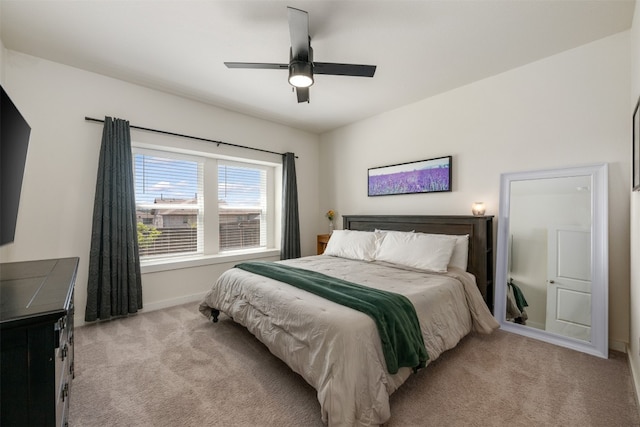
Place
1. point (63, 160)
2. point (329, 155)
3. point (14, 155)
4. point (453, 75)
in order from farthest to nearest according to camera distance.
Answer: point (329, 155)
point (453, 75)
point (63, 160)
point (14, 155)

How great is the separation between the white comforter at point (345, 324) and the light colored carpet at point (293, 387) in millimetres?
200

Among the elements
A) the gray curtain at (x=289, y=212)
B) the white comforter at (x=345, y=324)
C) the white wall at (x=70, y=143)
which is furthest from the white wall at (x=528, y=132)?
the white wall at (x=70, y=143)

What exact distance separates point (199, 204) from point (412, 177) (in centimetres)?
306

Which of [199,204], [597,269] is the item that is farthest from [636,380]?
[199,204]

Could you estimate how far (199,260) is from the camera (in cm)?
370

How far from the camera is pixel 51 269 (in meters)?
1.54

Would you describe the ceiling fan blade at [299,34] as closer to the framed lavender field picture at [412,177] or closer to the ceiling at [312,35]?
the ceiling at [312,35]

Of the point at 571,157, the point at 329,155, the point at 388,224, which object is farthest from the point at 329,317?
the point at 329,155

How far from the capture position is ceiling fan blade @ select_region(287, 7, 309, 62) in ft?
5.87

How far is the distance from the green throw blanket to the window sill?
2099 millimetres

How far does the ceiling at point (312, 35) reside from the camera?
2004 mm

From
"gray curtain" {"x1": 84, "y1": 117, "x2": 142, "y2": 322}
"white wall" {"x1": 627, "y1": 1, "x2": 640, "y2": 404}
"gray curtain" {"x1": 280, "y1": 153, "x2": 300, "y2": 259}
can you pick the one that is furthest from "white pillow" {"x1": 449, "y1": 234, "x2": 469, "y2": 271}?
"gray curtain" {"x1": 84, "y1": 117, "x2": 142, "y2": 322}

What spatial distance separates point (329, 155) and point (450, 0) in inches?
124

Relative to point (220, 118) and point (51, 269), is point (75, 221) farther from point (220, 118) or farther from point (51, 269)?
point (220, 118)
